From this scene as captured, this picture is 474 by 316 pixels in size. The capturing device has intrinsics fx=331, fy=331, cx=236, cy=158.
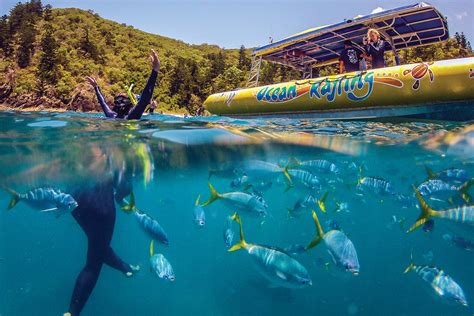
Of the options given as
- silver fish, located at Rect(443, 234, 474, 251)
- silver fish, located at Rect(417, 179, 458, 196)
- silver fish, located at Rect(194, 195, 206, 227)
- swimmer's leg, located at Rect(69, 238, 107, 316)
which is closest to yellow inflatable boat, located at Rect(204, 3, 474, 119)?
silver fish, located at Rect(417, 179, 458, 196)

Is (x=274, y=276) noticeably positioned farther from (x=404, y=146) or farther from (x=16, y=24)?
(x=16, y=24)

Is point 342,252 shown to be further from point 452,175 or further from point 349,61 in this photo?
point 349,61

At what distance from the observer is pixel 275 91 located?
1102cm

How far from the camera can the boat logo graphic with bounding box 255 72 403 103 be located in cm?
861

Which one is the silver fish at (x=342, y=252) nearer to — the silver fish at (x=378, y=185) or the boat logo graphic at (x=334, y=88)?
the silver fish at (x=378, y=185)

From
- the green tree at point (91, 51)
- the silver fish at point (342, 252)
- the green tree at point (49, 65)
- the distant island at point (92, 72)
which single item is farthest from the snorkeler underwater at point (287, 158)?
the green tree at point (91, 51)

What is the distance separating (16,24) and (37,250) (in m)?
36.3

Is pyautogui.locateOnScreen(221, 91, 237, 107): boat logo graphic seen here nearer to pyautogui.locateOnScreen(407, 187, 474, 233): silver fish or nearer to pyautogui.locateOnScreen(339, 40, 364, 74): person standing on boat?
pyautogui.locateOnScreen(339, 40, 364, 74): person standing on boat

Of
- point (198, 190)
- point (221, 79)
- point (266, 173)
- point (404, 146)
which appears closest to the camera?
point (266, 173)

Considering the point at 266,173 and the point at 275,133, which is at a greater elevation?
the point at 275,133

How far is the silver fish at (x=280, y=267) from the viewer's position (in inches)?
161

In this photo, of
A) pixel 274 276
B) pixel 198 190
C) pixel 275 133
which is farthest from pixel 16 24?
pixel 274 276

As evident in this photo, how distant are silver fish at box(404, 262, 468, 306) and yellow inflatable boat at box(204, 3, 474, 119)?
4.45m

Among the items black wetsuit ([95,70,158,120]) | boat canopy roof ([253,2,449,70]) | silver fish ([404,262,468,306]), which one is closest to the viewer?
silver fish ([404,262,468,306])
